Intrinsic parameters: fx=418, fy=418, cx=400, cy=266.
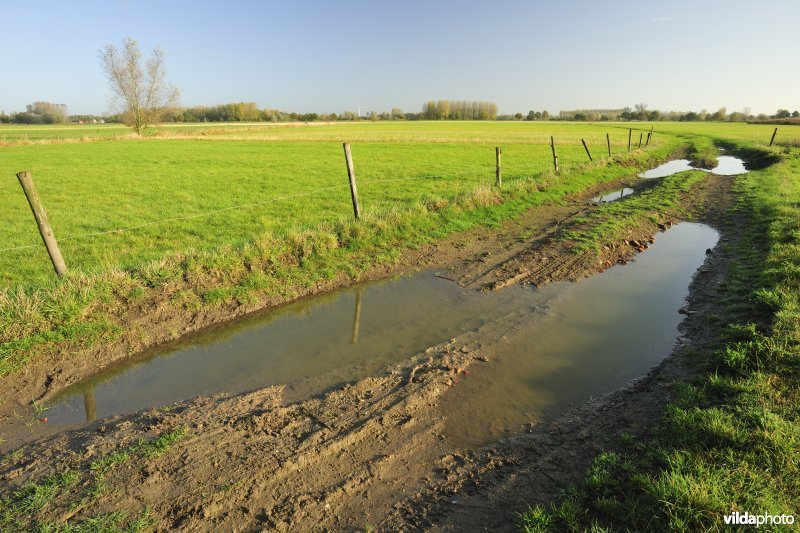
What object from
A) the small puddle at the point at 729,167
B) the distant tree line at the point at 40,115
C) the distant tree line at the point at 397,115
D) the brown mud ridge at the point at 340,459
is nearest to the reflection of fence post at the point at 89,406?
the brown mud ridge at the point at 340,459

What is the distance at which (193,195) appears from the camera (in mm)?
17781

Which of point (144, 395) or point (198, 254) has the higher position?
point (198, 254)

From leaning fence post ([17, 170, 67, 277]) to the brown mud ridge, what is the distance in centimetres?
333

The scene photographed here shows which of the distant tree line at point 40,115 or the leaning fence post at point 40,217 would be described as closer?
the leaning fence post at point 40,217

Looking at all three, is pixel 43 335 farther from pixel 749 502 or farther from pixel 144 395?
pixel 749 502

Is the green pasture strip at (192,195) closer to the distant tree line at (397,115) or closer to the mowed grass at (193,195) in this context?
the mowed grass at (193,195)

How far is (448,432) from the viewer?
4637 millimetres

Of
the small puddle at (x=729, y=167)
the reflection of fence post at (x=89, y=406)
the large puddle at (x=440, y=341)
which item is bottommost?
the reflection of fence post at (x=89, y=406)

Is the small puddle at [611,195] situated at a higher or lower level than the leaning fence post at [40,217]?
lower

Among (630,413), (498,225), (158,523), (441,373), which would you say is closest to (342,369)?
(441,373)

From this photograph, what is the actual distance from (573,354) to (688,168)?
26579mm

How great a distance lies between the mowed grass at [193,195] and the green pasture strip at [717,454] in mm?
8681

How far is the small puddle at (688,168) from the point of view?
23.9 meters

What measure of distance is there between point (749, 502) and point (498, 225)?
10605mm
